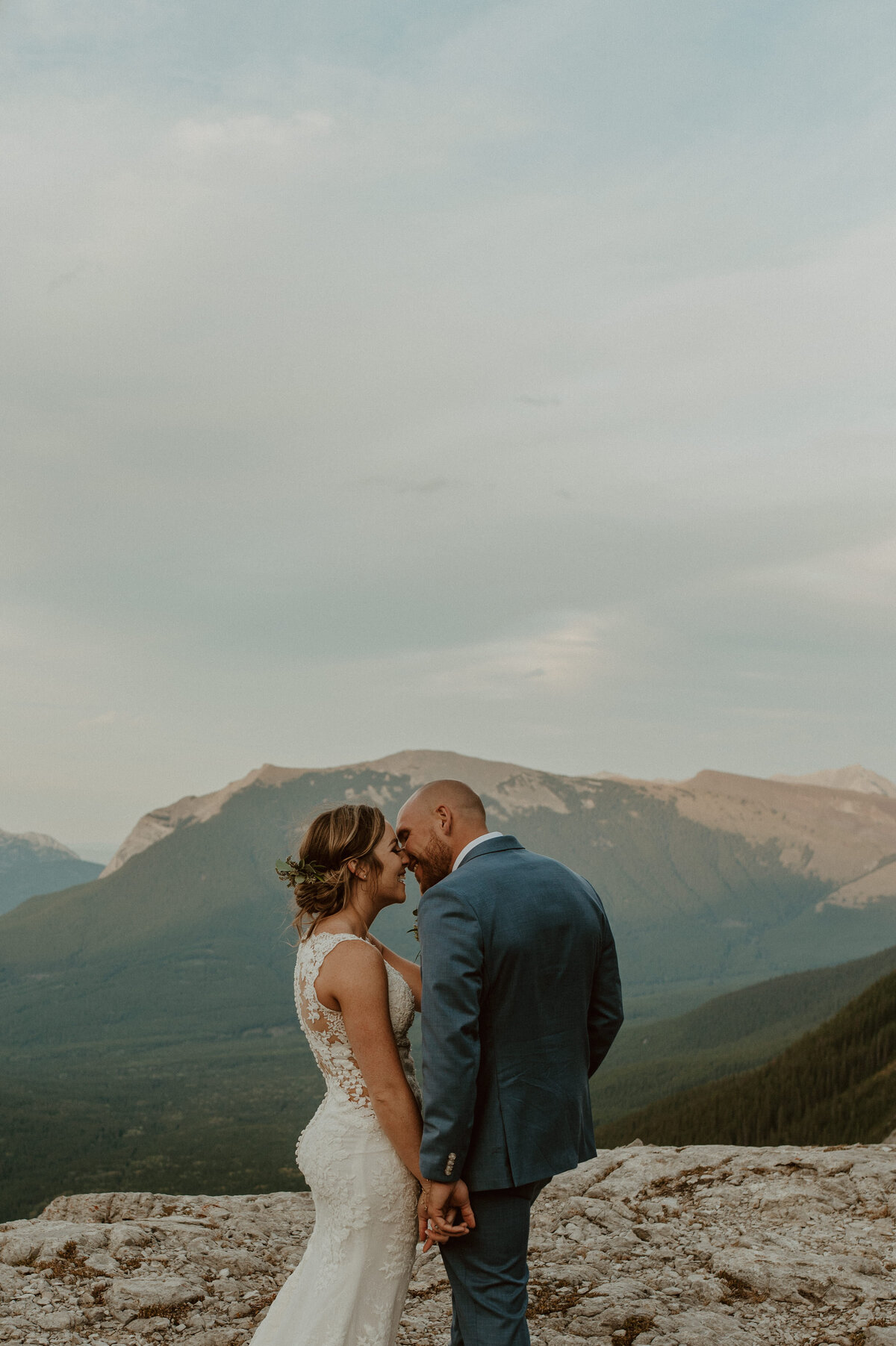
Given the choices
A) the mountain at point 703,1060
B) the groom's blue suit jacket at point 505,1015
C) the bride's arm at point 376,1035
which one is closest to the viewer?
the groom's blue suit jacket at point 505,1015

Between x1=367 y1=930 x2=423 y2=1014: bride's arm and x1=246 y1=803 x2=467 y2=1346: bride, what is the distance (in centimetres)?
2

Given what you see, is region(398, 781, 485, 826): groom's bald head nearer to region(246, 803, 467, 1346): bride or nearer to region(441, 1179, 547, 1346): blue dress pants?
region(246, 803, 467, 1346): bride

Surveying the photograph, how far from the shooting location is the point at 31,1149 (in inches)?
6245

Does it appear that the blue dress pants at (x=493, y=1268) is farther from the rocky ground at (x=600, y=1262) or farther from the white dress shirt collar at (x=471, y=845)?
the rocky ground at (x=600, y=1262)

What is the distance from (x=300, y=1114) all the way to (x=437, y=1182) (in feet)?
661

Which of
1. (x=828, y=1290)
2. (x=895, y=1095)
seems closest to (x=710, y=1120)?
(x=895, y=1095)

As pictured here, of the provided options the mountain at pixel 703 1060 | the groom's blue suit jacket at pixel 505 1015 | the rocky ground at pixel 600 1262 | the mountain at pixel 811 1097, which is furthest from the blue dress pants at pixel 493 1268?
the mountain at pixel 703 1060

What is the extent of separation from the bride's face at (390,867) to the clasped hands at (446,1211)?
1.37m

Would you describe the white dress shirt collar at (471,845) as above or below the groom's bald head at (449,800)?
below

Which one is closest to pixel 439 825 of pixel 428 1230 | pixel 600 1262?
pixel 428 1230

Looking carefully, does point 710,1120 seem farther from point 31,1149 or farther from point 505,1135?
point 31,1149

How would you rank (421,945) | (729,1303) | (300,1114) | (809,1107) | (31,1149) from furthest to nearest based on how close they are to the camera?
(300,1114) < (31,1149) < (809,1107) < (729,1303) < (421,945)

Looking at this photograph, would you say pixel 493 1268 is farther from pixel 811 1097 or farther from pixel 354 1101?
pixel 811 1097

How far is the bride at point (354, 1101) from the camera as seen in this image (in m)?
4.93
